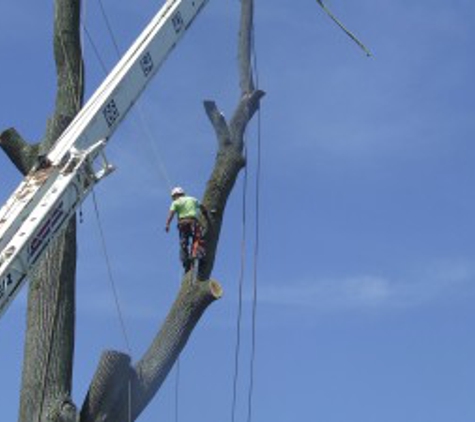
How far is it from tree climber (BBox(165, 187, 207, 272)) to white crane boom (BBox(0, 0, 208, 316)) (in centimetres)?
141

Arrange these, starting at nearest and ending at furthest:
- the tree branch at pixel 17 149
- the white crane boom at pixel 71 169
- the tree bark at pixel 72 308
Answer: the white crane boom at pixel 71 169 < the tree bark at pixel 72 308 < the tree branch at pixel 17 149

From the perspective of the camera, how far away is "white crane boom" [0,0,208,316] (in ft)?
30.9

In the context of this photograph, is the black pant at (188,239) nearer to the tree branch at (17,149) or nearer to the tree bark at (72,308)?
the tree bark at (72,308)

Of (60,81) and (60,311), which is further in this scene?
(60,81)

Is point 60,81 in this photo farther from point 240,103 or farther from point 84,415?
point 84,415

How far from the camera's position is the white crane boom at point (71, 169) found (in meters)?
9.42

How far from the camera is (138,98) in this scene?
1123 centimetres

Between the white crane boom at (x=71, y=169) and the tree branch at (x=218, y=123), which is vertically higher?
the tree branch at (x=218, y=123)

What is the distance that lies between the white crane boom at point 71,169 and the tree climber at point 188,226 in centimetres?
141

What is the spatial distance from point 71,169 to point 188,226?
8.41ft

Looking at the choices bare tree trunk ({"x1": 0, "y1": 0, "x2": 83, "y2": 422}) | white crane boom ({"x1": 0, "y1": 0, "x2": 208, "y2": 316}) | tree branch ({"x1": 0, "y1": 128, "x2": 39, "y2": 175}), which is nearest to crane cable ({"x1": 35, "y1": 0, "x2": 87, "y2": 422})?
bare tree trunk ({"x1": 0, "y1": 0, "x2": 83, "y2": 422})

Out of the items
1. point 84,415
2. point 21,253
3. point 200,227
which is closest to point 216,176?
point 200,227

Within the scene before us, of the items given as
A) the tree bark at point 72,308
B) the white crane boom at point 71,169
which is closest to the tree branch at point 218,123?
the tree bark at point 72,308

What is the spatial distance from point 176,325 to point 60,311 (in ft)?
2.97
